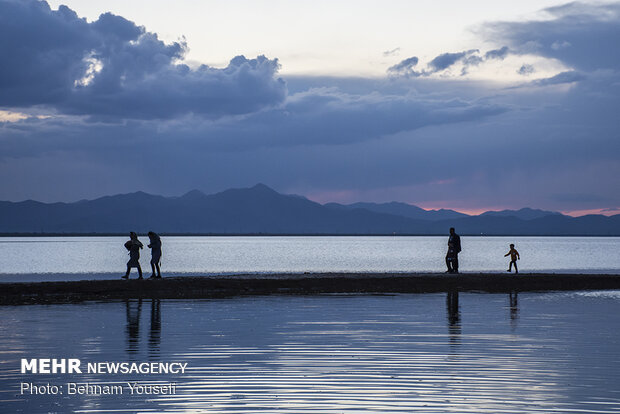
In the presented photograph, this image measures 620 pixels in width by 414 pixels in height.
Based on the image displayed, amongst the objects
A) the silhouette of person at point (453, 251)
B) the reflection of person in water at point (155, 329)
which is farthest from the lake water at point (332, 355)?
the silhouette of person at point (453, 251)

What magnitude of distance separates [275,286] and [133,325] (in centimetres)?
1521

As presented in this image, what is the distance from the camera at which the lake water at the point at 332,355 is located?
34.9 ft

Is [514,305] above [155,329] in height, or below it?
below

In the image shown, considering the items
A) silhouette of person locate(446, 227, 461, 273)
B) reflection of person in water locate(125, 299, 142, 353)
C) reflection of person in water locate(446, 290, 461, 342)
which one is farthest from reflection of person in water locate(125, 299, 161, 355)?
silhouette of person locate(446, 227, 461, 273)

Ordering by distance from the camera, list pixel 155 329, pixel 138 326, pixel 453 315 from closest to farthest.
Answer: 1. pixel 155 329
2. pixel 138 326
3. pixel 453 315

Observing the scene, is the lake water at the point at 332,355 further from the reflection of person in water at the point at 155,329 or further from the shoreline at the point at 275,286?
the shoreline at the point at 275,286

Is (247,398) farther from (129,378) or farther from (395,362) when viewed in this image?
(395,362)

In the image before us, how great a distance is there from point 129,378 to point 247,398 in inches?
97.4

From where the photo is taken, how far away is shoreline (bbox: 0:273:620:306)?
30219mm

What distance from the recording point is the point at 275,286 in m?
34.5

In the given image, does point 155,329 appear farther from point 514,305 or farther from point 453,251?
point 453,251

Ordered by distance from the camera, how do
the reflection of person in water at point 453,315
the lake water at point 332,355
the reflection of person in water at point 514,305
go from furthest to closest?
the reflection of person in water at point 514,305 → the reflection of person in water at point 453,315 → the lake water at point 332,355

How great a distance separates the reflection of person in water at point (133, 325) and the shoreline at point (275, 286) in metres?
3.59

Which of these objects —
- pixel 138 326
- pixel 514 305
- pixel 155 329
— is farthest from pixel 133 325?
pixel 514 305
